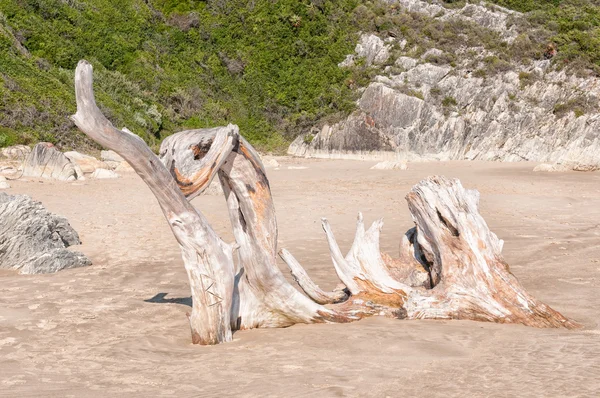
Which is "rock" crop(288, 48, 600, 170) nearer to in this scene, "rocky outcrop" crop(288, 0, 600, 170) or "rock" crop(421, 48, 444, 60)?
"rocky outcrop" crop(288, 0, 600, 170)

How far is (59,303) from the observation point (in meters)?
6.89

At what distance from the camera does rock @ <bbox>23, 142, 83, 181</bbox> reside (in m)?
19.2

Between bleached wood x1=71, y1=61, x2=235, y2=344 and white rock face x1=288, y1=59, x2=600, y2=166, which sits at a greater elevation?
white rock face x1=288, y1=59, x2=600, y2=166

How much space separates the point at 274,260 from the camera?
580 centimetres

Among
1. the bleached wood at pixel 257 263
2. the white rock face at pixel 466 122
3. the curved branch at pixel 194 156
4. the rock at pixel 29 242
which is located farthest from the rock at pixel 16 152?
the curved branch at pixel 194 156

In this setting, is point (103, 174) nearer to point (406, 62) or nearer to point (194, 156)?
point (194, 156)

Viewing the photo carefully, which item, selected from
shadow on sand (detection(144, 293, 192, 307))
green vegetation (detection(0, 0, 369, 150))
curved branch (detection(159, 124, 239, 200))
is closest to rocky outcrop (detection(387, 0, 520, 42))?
green vegetation (detection(0, 0, 369, 150))

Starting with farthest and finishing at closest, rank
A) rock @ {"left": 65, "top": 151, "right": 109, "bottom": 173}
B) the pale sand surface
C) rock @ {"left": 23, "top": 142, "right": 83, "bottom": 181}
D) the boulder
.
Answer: the boulder, rock @ {"left": 65, "top": 151, "right": 109, "bottom": 173}, rock @ {"left": 23, "top": 142, "right": 83, "bottom": 181}, the pale sand surface

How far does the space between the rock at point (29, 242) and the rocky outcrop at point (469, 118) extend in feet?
76.5

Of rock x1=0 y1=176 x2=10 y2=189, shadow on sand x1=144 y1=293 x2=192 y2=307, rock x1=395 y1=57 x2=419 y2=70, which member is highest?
rock x1=395 y1=57 x2=419 y2=70

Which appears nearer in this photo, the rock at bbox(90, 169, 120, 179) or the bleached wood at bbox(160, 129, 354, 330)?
the bleached wood at bbox(160, 129, 354, 330)

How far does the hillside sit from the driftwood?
80.6 feet

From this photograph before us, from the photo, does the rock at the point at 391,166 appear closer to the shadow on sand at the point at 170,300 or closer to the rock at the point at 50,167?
the rock at the point at 50,167

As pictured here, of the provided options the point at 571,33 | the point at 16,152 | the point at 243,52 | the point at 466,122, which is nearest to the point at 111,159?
the point at 16,152
